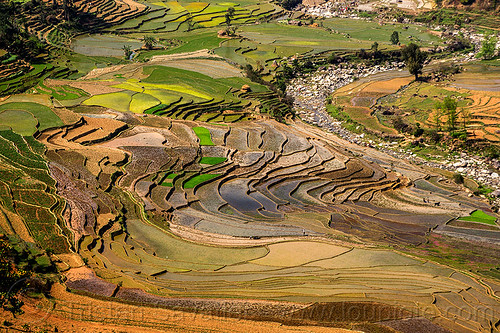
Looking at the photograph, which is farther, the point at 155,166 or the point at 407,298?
the point at 155,166

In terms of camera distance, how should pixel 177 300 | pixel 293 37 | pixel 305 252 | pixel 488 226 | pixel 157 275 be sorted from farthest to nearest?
pixel 293 37, pixel 488 226, pixel 305 252, pixel 157 275, pixel 177 300

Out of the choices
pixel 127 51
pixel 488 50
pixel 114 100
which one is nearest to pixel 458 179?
pixel 114 100

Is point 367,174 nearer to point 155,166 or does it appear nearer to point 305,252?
point 305,252

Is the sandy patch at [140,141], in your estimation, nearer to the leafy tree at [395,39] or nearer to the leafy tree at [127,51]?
the leafy tree at [127,51]

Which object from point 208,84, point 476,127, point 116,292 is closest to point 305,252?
point 116,292

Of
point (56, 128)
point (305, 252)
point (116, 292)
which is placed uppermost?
point (56, 128)

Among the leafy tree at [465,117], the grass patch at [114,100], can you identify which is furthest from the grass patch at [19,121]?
the leafy tree at [465,117]
